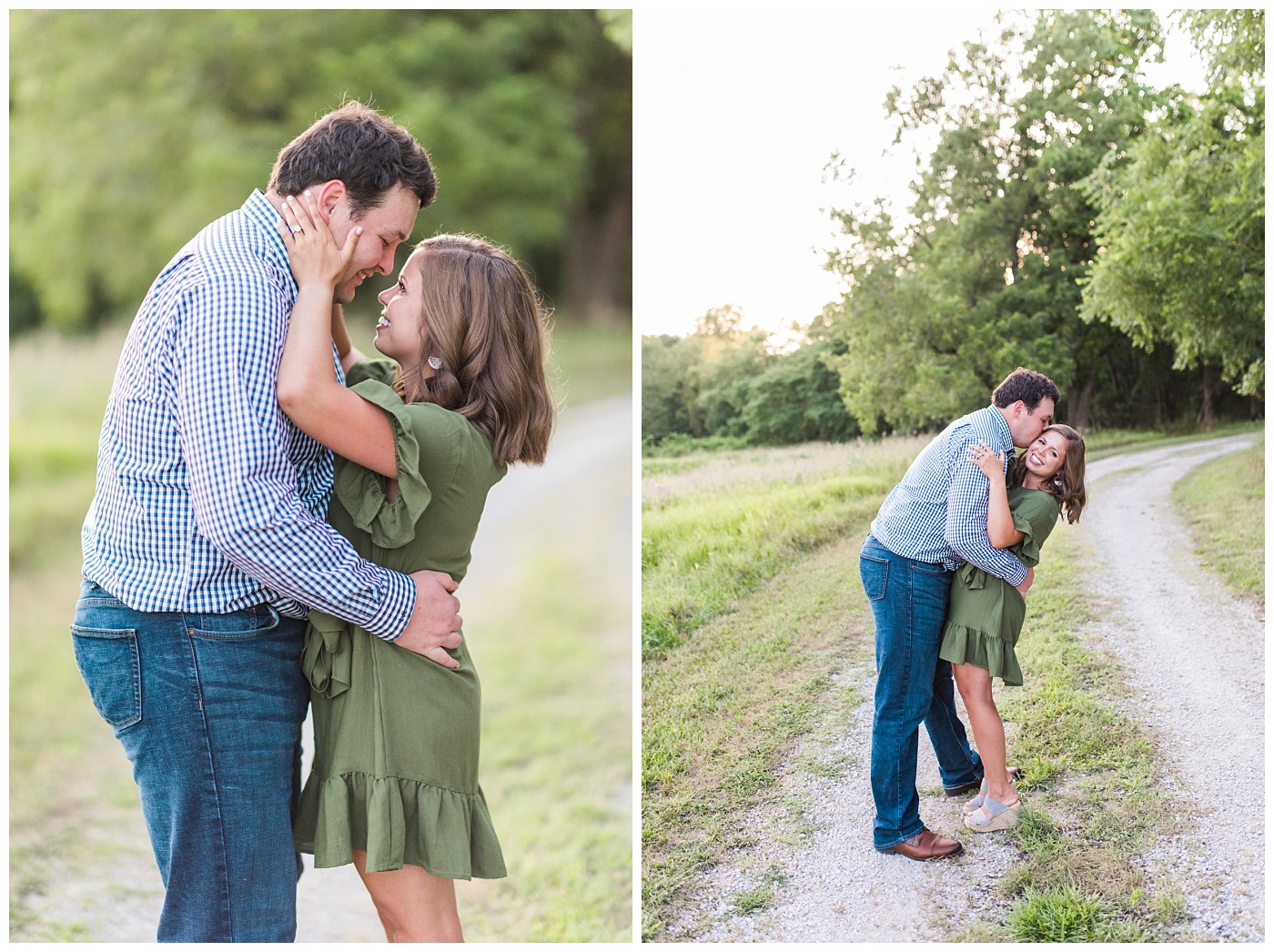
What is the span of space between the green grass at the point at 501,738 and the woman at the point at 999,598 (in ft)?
4.06

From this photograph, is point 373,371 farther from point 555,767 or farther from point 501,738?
point 501,738

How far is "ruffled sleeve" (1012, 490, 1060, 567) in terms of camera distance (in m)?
2.74

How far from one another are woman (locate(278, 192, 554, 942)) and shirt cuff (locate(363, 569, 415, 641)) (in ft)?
0.25

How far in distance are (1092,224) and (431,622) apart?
8.22 feet

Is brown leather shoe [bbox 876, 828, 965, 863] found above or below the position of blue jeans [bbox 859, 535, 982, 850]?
below

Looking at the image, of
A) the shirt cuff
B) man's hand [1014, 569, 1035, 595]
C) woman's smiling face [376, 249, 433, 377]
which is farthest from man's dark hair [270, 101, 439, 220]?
man's hand [1014, 569, 1035, 595]

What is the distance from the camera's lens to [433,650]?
2053 mm

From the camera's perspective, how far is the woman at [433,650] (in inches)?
80.1

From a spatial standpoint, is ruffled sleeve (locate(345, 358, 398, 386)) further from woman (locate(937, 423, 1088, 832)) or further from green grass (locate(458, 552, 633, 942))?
green grass (locate(458, 552, 633, 942))

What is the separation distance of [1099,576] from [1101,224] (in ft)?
3.68

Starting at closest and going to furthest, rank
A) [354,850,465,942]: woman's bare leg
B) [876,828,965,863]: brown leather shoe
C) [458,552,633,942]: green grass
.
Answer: [354,850,465,942]: woman's bare leg, [876,828,965,863]: brown leather shoe, [458,552,633,942]: green grass

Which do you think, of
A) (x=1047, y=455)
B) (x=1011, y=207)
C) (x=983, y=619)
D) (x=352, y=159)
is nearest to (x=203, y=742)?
(x=352, y=159)

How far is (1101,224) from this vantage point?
3.27m

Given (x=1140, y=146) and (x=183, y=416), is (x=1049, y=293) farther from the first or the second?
(x=183, y=416)
